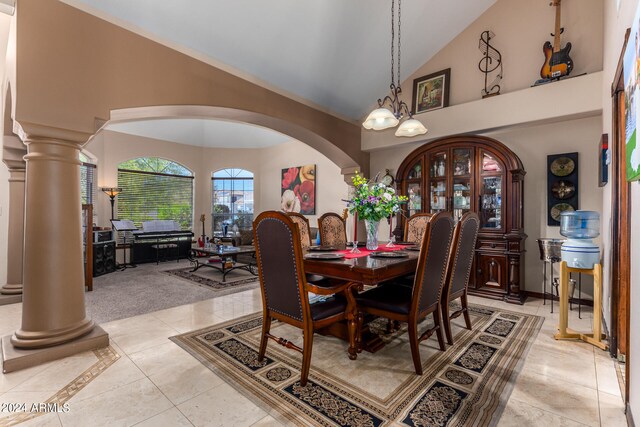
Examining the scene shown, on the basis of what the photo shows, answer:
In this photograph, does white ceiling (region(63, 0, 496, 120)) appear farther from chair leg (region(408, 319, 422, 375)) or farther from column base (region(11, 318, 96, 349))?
chair leg (region(408, 319, 422, 375))

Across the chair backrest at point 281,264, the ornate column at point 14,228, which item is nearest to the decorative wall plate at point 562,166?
the chair backrest at point 281,264

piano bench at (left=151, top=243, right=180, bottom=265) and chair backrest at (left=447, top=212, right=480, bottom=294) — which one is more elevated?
chair backrest at (left=447, top=212, right=480, bottom=294)

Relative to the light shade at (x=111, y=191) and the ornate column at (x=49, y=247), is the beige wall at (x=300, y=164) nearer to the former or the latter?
A: the light shade at (x=111, y=191)

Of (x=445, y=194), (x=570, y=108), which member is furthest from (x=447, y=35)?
(x=445, y=194)

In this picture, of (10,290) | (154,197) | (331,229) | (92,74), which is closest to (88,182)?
(154,197)

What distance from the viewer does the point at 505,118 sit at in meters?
4.09

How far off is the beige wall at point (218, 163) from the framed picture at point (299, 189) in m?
0.14

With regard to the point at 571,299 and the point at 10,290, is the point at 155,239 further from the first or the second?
the point at 571,299

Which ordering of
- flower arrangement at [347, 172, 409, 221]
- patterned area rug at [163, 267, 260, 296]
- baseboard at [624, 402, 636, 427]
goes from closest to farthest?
baseboard at [624, 402, 636, 427], flower arrangement at [347, 172, 409, 221], patterned area rug at [163, 267, 260, 296]

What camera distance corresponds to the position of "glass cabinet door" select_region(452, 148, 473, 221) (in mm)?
4387

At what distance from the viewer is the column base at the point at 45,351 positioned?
222cm

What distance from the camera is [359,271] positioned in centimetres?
209

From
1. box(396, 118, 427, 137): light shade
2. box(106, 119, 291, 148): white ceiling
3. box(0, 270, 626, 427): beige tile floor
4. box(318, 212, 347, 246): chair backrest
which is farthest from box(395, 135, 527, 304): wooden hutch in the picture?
box(106, 119, 291, 148): white ceiling

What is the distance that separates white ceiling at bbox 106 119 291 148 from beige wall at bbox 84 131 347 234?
0.53 feet
